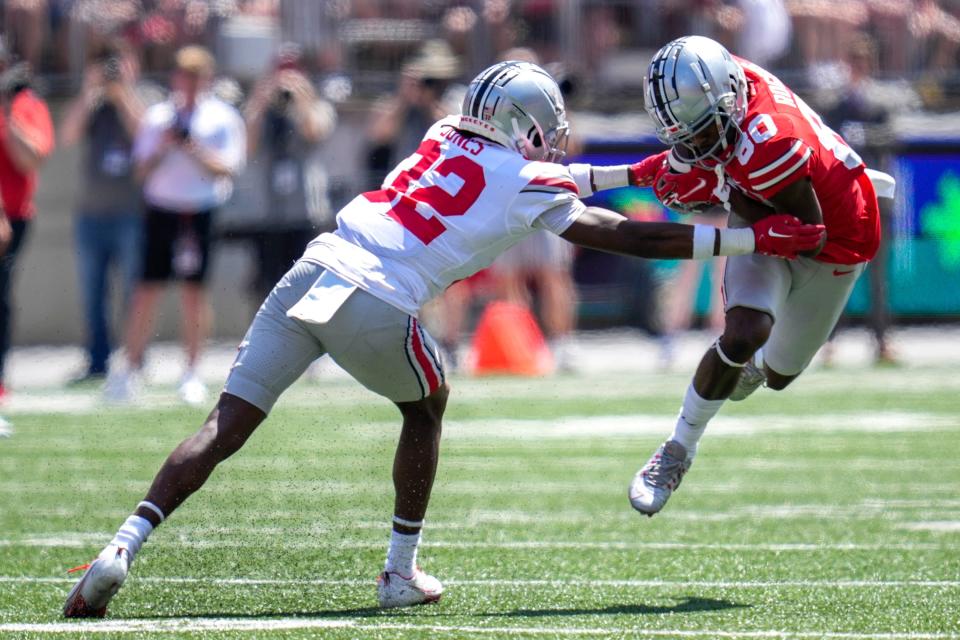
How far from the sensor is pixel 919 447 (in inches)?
330

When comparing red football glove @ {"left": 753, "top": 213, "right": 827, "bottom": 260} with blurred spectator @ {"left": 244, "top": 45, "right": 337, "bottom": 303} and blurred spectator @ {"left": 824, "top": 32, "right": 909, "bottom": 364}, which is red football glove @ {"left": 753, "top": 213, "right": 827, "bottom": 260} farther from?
blurred spectator @ {"left": 824, "top": 32, "right": 909, "bottom": 364}

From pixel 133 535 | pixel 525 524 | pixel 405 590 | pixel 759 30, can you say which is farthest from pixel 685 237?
pixel 759 30

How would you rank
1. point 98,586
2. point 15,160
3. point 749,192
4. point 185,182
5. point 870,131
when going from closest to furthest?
point 98,586 → point 749,192 → point 15,160 → point 185,182 → point 870,131

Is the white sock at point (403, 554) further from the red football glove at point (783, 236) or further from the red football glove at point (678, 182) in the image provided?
the red football glove at point (678, 182)

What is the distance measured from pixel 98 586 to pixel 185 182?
6701 millimetres

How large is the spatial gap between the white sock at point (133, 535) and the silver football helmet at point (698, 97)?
1.90m

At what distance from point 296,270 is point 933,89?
1296cm

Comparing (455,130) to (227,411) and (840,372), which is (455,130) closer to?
(227,411)

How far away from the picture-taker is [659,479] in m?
5.41

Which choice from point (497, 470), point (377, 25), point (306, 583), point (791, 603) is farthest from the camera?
point (377, 25)

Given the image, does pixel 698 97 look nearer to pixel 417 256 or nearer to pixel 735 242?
pixel 735 242

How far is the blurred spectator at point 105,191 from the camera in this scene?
12.0 metres

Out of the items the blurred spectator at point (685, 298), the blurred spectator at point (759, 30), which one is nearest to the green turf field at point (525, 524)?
the blurred spectator at point (685, 298)

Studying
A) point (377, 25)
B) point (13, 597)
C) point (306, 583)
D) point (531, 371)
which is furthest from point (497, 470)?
point (377, 25)
